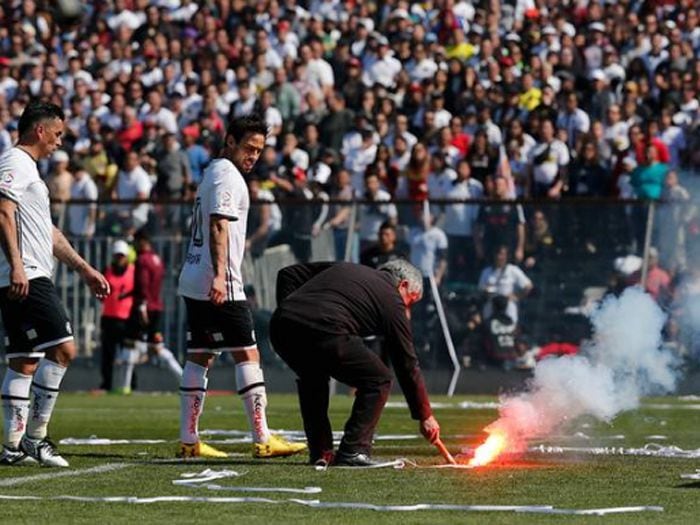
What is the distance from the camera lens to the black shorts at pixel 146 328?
953 inches

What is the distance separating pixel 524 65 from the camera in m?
28.3

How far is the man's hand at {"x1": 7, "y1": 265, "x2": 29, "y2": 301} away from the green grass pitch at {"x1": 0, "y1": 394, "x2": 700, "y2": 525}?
116cm

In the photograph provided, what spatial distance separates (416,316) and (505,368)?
1432 millimetres

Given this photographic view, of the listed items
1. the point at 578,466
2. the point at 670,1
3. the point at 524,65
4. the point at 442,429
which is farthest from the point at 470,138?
the point at 578,466

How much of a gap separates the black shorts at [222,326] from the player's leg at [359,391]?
1.22 meters

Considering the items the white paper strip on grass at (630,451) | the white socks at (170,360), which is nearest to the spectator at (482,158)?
the white socks at (170,360)

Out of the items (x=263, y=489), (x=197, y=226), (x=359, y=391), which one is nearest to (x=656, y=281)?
(x=197, y=226)

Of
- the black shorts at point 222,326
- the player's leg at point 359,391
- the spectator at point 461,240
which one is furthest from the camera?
the spectator at point 461,240

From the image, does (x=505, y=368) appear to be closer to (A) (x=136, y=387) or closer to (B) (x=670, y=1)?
(A) (x=136, y=387)

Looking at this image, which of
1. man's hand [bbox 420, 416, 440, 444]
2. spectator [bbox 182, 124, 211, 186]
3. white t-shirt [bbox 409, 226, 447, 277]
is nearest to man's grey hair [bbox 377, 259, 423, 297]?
man's hand [bbox 420, 416, 440, 444]

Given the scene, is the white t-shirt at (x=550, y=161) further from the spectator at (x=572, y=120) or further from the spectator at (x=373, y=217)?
the spectator at (x=373, y=217)

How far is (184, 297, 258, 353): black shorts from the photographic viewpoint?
41.2 feet

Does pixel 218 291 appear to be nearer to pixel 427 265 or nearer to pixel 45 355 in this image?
pixel 45 355

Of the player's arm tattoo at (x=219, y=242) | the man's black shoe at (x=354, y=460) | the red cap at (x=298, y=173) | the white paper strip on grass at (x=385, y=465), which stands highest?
the red cap at (x=298, y=173)
